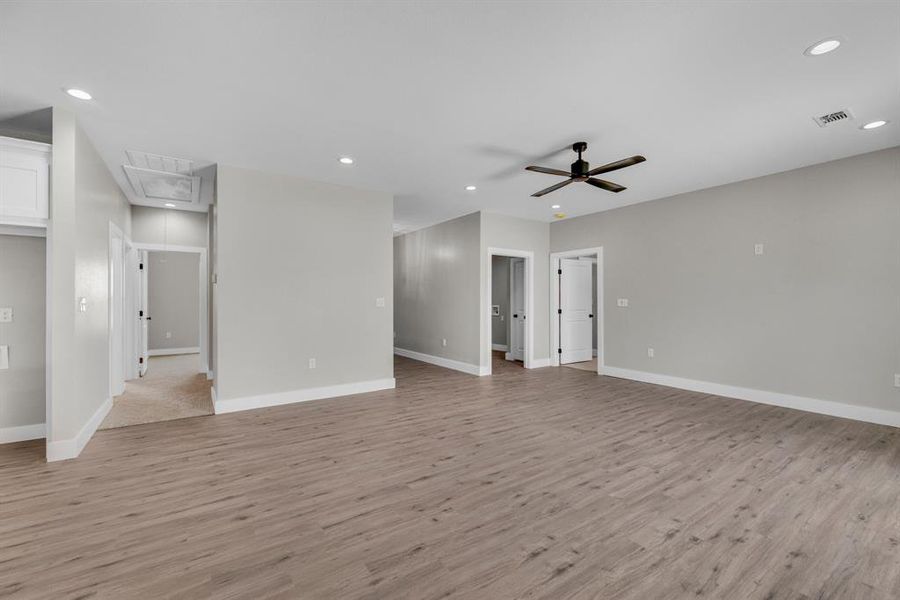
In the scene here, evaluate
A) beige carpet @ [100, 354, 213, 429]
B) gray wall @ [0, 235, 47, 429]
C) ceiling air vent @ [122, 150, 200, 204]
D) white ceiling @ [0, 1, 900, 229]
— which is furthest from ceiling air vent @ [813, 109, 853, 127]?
gray wall @ [0, 235, 47, 429]

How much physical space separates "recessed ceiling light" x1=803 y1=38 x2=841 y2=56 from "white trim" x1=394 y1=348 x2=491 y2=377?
16.9ft

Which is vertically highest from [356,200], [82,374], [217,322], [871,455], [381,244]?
[356,200]

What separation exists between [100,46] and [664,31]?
3277 mm

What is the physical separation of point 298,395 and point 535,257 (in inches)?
183

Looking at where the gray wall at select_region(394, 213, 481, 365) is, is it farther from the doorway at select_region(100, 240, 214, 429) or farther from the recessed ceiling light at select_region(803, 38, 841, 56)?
the recessed ceiling light at select_region(803, 38, 841, 56)

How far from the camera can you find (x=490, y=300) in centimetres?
659

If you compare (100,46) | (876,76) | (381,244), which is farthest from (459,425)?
(876,76)

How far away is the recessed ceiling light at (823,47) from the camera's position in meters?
2.28

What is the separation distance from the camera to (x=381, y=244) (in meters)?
5.46

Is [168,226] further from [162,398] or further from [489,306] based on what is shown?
[489,306]

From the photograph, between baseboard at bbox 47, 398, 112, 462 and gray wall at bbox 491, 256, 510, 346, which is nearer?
baseboard at bbox 47, 398, 112, 462

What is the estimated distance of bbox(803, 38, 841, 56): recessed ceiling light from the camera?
7.47ft

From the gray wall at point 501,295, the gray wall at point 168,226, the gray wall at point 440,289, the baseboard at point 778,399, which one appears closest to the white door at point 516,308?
the gray wall at point 501,295

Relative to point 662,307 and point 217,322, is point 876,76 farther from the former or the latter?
point 217,322
